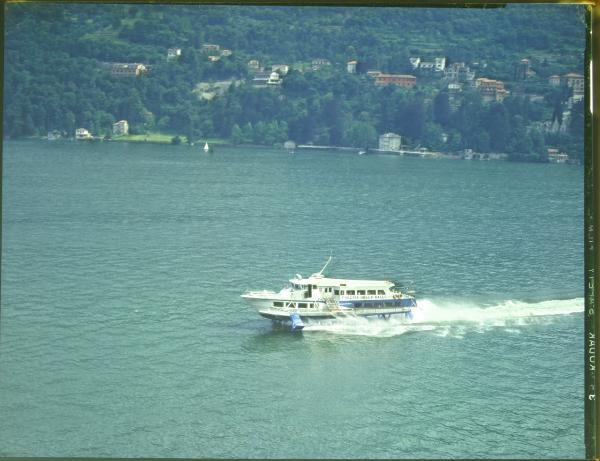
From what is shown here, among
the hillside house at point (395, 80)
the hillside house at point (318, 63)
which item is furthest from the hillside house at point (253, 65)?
the hillside house at point (395, 80)

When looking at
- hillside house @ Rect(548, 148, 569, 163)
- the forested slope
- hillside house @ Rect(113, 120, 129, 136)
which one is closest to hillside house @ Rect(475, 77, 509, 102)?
the forested slope

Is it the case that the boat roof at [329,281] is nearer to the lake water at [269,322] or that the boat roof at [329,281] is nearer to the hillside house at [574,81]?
the lake water at [269,322]

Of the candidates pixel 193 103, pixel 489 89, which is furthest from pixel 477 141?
pixel 193 103

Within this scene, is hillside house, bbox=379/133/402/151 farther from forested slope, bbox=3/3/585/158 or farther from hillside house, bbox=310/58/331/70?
hillside house, bbox=310/58/331/70

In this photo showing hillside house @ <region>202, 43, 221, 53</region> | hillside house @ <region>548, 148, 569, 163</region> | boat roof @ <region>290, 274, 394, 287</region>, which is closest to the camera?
boat roof @ <region>290, 274, 394, 287</region>

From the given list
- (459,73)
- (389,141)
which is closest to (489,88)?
(459,73)
